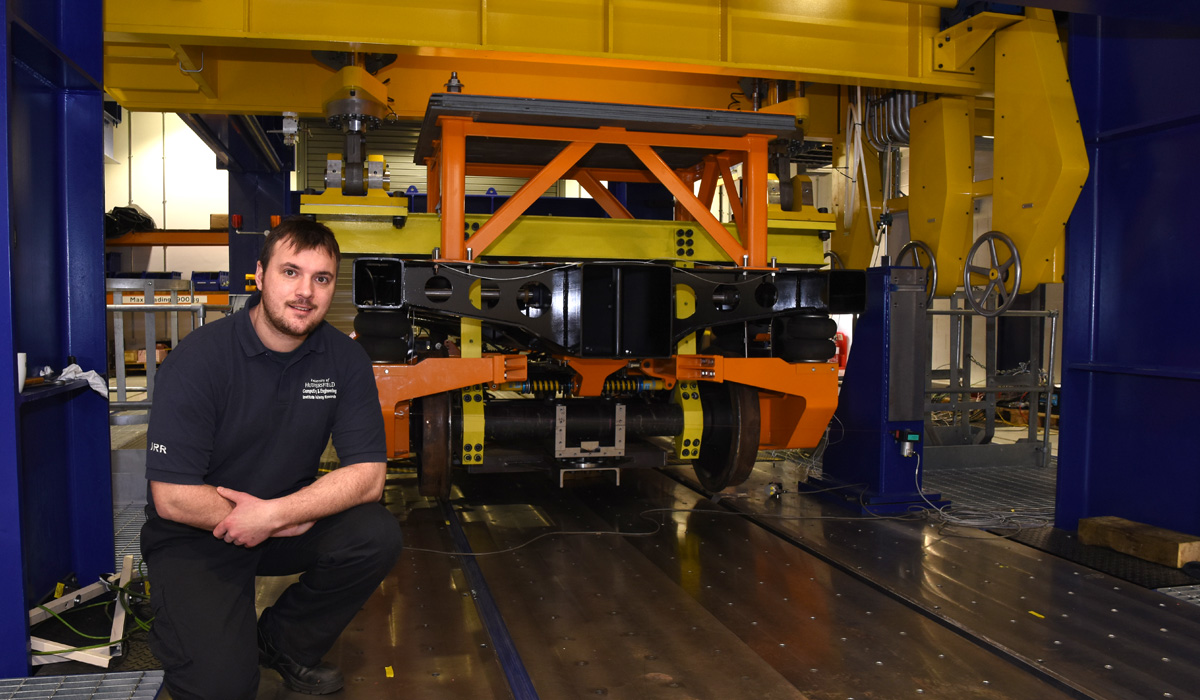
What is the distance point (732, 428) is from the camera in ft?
16.4

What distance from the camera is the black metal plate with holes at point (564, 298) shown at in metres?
4.25

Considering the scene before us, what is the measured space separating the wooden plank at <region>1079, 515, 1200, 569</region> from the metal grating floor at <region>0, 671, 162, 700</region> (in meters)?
4.57

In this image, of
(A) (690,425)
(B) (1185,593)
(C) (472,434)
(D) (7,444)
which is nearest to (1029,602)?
(B) (1185,593)

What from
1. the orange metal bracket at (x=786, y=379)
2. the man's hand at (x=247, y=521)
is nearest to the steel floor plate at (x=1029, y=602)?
the orange metal bracket at (x=786, y=379)

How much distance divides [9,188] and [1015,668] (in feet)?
12.4

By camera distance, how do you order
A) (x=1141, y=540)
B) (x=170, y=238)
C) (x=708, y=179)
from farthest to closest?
1. (x=170, y=238)
2. (x=708, y=179)
3. (x=1141, y=540)

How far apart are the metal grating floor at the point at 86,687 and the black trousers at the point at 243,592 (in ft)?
1.25

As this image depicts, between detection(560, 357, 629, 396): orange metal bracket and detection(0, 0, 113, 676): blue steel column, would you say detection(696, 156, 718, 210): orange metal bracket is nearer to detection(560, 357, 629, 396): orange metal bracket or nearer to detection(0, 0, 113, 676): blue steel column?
detection(560, 357, 629, 396): orange metal bracket

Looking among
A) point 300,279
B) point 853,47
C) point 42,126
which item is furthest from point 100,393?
point 853,47

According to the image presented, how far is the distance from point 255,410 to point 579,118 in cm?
256

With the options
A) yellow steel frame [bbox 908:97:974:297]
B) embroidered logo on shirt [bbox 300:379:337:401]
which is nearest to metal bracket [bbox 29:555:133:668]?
embroidered logo on shirt [bbox 300:379:337:401]

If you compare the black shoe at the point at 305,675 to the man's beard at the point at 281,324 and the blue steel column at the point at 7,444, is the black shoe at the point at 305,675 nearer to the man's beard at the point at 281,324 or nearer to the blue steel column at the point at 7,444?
the blue steel column at the point at 7,444

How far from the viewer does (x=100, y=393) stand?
3.44 meters

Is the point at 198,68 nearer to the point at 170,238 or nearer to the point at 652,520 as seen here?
the point at 652,520
